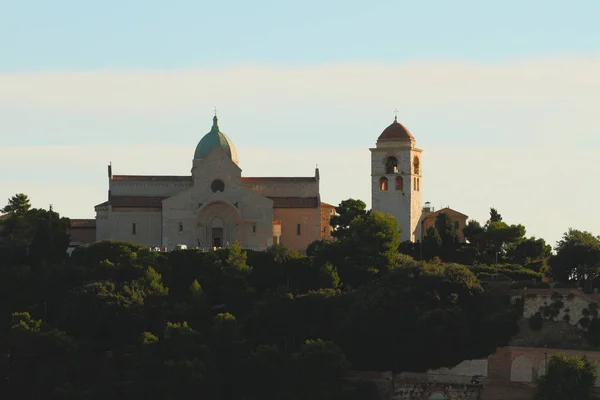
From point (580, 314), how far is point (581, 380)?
7415 mm

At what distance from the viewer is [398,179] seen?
90625 millimetres

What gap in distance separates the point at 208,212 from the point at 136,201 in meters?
4.00

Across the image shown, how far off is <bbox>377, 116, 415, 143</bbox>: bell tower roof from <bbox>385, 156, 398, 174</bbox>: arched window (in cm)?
103

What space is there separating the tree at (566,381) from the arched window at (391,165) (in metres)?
23.9

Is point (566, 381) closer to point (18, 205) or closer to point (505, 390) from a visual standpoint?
point (505, 390)

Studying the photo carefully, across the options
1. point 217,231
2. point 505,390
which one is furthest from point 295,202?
point 505,390

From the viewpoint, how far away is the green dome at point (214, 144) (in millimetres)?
92062

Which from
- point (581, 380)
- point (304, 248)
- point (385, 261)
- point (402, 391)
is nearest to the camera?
point (581, 380)

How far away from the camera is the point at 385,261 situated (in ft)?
267

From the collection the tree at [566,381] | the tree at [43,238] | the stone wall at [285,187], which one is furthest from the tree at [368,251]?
the tree at [566,381]

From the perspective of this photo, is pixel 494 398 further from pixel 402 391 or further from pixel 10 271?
pixel 10 271

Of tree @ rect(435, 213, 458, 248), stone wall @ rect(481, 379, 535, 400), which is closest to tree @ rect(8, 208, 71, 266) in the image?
tree @ rect(435, 213, 458, 248)

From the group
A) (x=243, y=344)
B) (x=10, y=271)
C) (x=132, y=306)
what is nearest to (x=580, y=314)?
(x=243, y=344)

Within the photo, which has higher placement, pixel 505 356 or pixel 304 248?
pixel 304 248
